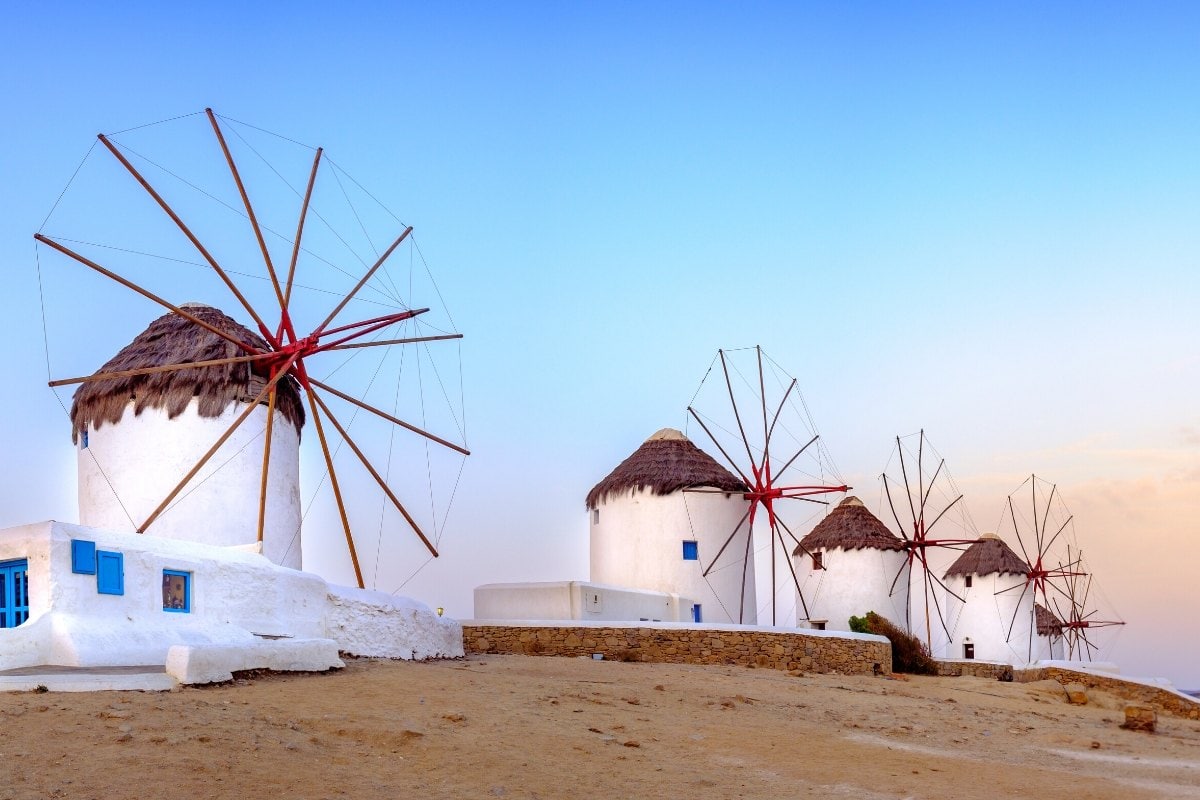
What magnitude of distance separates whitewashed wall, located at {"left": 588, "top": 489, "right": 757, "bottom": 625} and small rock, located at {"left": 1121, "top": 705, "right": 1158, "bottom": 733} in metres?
12.9

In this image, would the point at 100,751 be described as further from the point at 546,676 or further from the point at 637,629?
the point at 637,629

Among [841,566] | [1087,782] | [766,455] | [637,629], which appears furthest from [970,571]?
[1087,782]

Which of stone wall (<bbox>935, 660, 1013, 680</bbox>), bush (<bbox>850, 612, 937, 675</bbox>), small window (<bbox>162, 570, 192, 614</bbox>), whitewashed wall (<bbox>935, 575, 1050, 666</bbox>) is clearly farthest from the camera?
whitewashed wall (<bbox>935, 575, 1050, 666</bbox>)

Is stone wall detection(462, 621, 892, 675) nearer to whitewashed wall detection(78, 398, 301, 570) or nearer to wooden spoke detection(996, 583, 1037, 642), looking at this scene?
whitewashed wall detection(78, 398, 301, 570)

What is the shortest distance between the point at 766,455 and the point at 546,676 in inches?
570

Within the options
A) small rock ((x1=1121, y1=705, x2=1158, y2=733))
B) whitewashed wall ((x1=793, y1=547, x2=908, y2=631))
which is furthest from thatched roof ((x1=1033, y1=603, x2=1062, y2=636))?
small rock ((x1=1121, y1=705, x2=1158, y2=733))

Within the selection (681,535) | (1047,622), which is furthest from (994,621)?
(681,535)

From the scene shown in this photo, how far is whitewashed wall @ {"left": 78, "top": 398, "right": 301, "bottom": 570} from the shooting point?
1961 centimetres

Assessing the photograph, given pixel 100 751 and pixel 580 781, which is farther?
pixel 580 781

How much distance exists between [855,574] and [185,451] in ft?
73.4

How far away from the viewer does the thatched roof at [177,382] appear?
65.4ft

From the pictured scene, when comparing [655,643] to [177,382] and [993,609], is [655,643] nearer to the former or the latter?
[177,382]

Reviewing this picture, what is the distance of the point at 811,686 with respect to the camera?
19.1m

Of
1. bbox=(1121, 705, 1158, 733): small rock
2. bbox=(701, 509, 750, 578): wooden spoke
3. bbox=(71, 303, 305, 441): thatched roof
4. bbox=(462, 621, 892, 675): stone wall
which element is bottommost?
bbox=(1121, 705, 1158, 733): small rock
